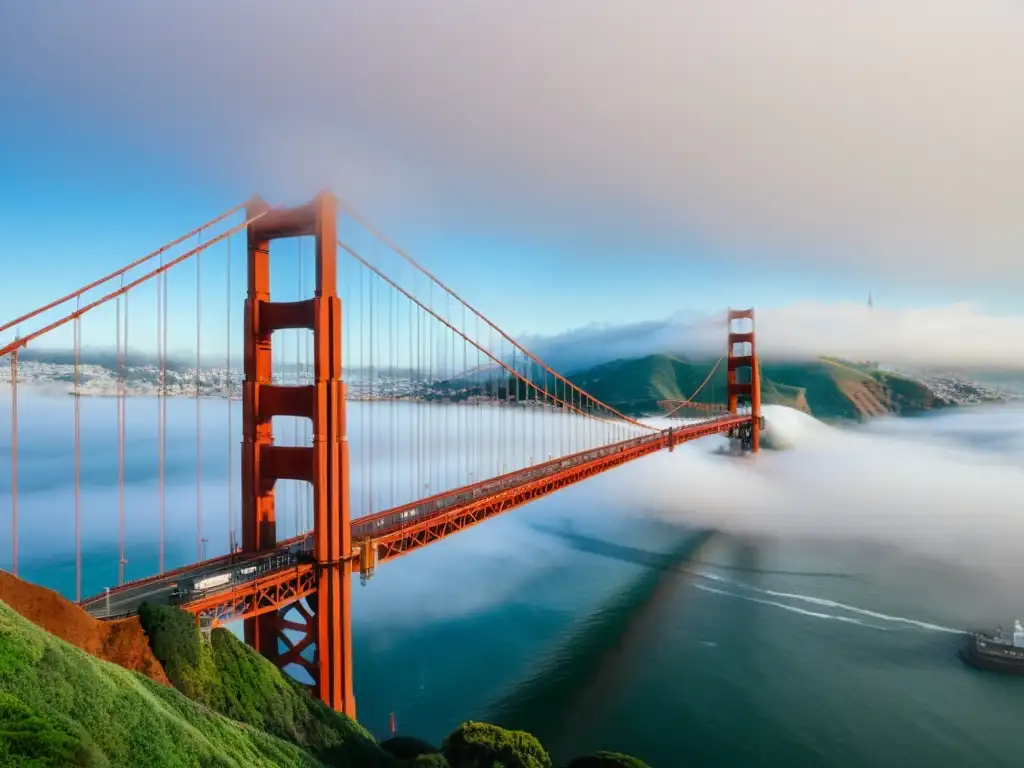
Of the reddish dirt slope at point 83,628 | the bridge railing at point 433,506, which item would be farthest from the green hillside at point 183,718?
the bridge railing at point 433,506

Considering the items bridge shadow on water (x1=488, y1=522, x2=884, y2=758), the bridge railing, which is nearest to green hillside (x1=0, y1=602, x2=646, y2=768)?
the bridge railing

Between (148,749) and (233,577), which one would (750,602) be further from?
(148,749)

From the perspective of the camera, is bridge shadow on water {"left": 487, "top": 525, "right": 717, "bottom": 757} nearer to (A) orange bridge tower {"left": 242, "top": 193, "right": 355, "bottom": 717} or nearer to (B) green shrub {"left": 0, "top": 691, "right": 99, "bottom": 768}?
(A) orange bridge tower {"left": 242, "top": 193, "right": 355, "bottom": 717}

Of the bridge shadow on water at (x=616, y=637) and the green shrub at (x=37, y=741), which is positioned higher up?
the green shrub at (x=37, y=741)

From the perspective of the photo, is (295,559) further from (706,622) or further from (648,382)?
(648,382)

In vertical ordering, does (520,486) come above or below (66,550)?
above

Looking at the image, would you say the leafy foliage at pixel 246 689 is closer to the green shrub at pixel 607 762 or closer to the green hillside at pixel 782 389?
the green shrub at pixel 607 762

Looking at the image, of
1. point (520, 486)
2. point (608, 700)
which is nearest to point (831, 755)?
point (608, 700)
